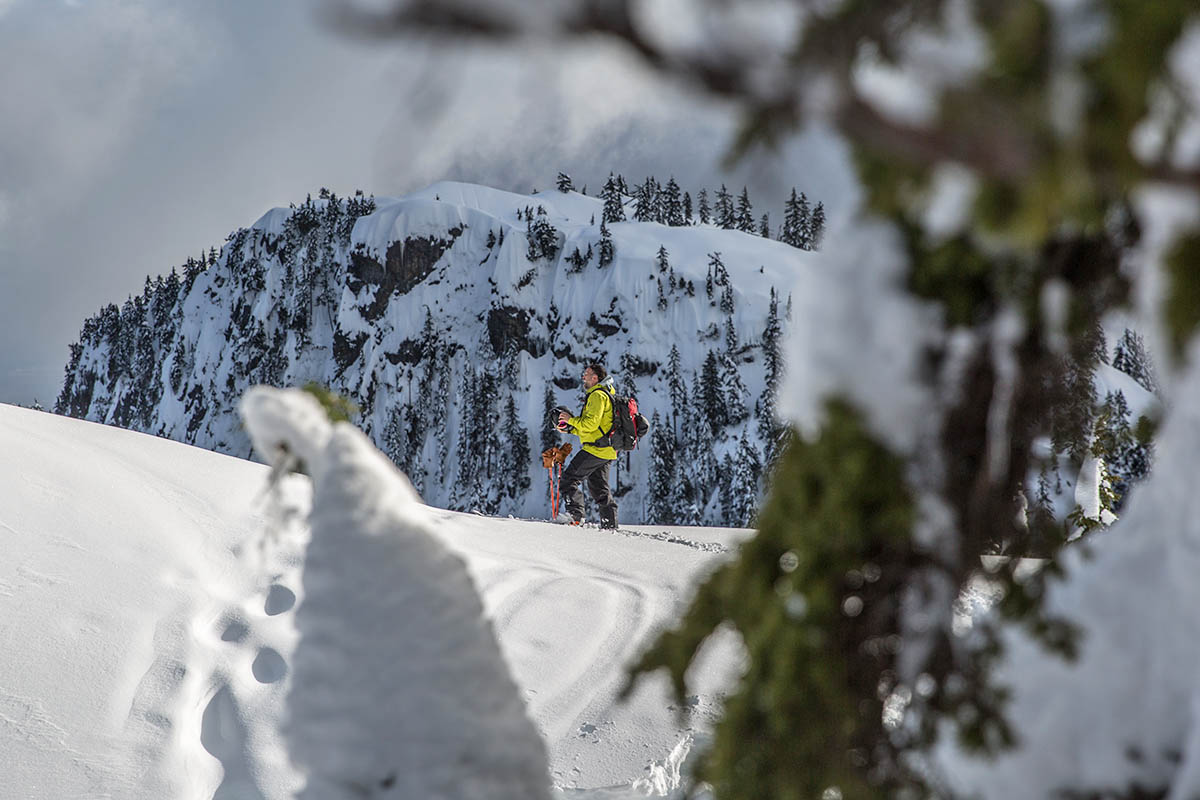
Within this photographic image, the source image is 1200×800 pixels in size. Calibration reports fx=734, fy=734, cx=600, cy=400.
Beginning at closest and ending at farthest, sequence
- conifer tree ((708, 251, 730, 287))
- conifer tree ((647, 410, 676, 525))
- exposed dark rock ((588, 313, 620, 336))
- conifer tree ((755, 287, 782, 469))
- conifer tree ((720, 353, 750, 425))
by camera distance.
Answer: conifer tree ((755, 287, 782, 469)), conifer tree ((647, 410, 676, 525)), conifer tree ((720, 353, 750, 425)), conifer tree ((708, 251, 730, 287)), exposed dark rock ((588, 313, 620, 336))

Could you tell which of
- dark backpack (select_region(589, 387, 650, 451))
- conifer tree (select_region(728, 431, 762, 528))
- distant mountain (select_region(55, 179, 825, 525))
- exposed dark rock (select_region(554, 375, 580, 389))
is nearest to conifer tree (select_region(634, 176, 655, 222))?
distant mountain (select_region(55, 179, 825, 525))

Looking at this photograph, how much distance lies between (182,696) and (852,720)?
9.42 ft

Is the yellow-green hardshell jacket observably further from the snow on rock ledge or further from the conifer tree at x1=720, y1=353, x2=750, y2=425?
the conifer tree at x1=720, y1=353, x2=750, y2=425

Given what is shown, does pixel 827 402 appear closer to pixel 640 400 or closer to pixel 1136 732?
pixel 1136 732

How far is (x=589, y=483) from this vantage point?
7914 mm

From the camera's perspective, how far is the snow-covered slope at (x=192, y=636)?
2633mm

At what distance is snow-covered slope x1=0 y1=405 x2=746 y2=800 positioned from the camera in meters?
2.63

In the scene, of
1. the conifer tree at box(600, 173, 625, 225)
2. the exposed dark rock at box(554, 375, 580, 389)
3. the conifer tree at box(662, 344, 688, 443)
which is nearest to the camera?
the conifer tree at box(662, 344, 688, 443)

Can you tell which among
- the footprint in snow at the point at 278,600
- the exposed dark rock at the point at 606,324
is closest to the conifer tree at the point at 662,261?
the exposed dark rock at the point at 606,324

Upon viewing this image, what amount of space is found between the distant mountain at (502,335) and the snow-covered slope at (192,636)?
26994 millimetres

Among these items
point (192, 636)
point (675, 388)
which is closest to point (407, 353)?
point (675, 388)

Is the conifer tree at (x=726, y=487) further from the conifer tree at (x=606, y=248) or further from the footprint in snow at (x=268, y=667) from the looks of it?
the footprint in snow at (x=268, y=667)

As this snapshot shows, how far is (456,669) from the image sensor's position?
127cm

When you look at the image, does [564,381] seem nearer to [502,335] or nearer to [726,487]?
[502,335]
